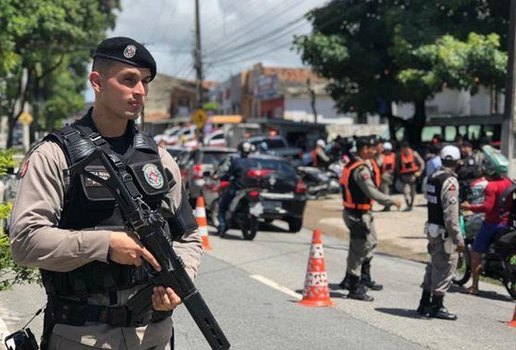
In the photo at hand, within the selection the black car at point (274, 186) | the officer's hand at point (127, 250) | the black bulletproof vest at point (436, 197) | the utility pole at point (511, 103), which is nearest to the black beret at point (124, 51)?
the officer's hand at point (127, 250)

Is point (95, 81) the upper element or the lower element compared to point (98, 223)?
upper

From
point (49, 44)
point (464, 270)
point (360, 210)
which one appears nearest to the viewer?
point (360, 210)

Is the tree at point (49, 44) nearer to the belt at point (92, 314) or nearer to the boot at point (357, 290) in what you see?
the boot at point (357, 290)

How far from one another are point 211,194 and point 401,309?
27.5 feet

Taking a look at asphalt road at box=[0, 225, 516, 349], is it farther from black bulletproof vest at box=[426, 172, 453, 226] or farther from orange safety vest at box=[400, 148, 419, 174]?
orange safety vest at box=[400, 148, 419, 174]

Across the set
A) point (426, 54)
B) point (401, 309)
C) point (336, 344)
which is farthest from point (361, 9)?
point (336, 344)

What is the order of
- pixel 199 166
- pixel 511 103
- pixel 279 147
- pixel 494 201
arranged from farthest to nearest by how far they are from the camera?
pixel 279 147 → pixel 199 166 → pixel 511 103 → pixel 494 201

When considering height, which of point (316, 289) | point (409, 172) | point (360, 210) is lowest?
point (316, 289)

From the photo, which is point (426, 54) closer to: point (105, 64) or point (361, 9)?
point (361, 9)

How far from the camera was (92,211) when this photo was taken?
8.49 feet

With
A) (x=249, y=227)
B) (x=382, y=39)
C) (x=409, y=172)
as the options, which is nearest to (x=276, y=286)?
(x=249, y=227)

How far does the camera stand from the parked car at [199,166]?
16.8 m

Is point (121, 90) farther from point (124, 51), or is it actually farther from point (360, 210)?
point (360, 210)

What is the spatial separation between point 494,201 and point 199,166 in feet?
30.6
